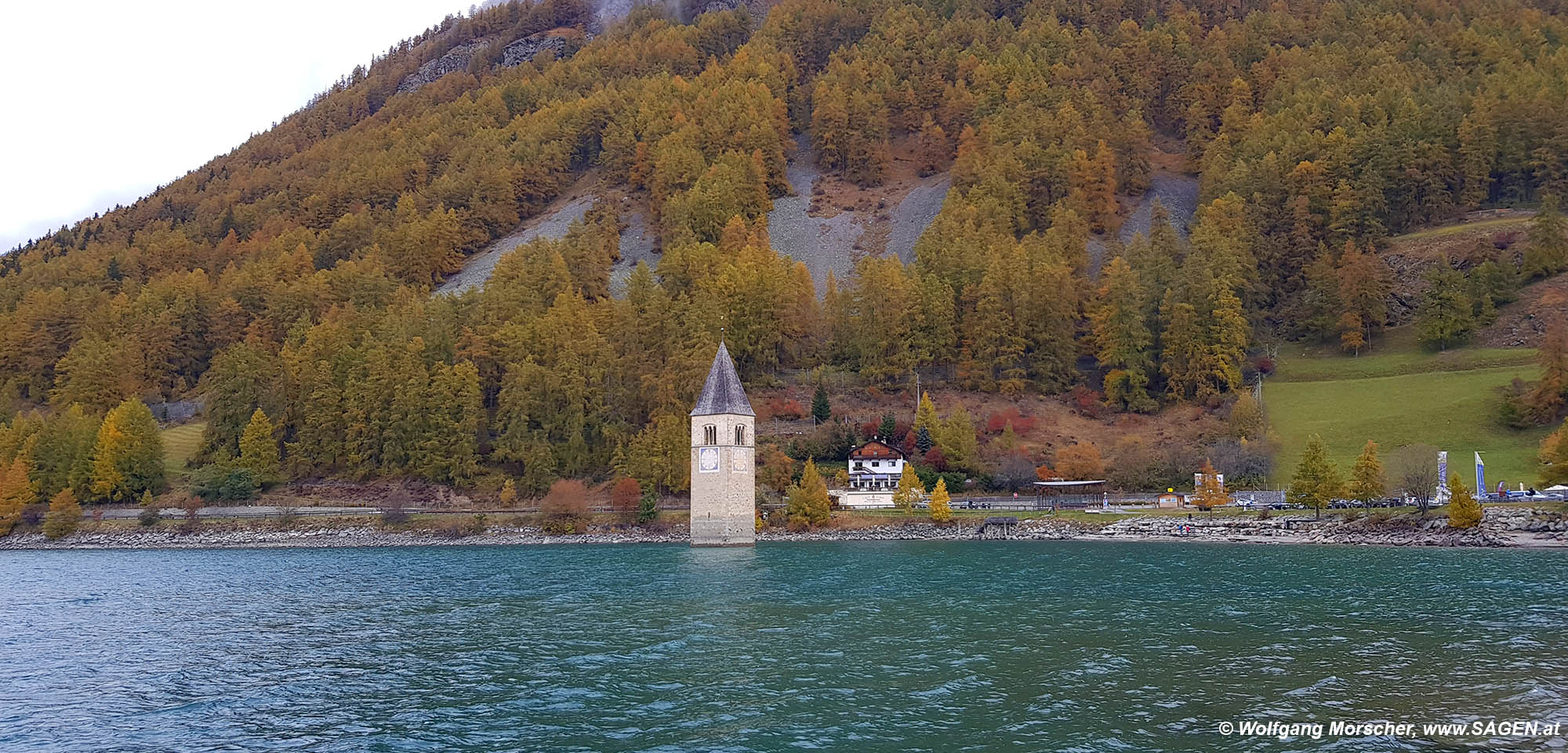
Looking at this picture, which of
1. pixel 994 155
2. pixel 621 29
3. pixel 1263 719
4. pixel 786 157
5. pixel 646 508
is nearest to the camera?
pixel 1263 719

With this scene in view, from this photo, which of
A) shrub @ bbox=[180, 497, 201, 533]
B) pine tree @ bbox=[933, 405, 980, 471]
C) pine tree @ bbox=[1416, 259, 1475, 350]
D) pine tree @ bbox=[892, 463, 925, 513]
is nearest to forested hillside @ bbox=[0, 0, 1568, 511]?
pine tree @ bbox=[933, 405, 980, 471]

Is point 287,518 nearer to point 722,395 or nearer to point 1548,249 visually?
point 722,395

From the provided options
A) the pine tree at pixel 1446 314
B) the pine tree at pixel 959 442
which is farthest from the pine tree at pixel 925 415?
the pine tree at pixel 1446 314

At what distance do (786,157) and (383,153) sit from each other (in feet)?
200

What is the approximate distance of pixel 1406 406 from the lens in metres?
68.8

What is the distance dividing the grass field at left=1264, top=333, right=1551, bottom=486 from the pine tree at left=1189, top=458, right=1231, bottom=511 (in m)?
5.73

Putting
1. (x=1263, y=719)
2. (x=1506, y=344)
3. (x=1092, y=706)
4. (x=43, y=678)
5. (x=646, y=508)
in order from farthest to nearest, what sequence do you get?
(x=1506, y=344) < (x=646, y=508) < (x=43, y=678) < (x=1092, y=706) < (x=1263, y=719)

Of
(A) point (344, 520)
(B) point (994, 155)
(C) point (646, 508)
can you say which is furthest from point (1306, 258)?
(A) point (344, 520)

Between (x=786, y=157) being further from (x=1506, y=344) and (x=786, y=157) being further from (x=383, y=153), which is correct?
(x=1506, y=344)

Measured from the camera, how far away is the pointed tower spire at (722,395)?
6562cm

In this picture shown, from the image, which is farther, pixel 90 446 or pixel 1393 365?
pixel 90 446

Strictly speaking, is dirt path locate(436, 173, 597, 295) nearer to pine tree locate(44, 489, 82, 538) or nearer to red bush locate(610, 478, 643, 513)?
pine tree locate(44, 489, 82, 538)

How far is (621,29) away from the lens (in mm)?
193625

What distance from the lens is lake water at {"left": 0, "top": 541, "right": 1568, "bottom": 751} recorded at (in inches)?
765
